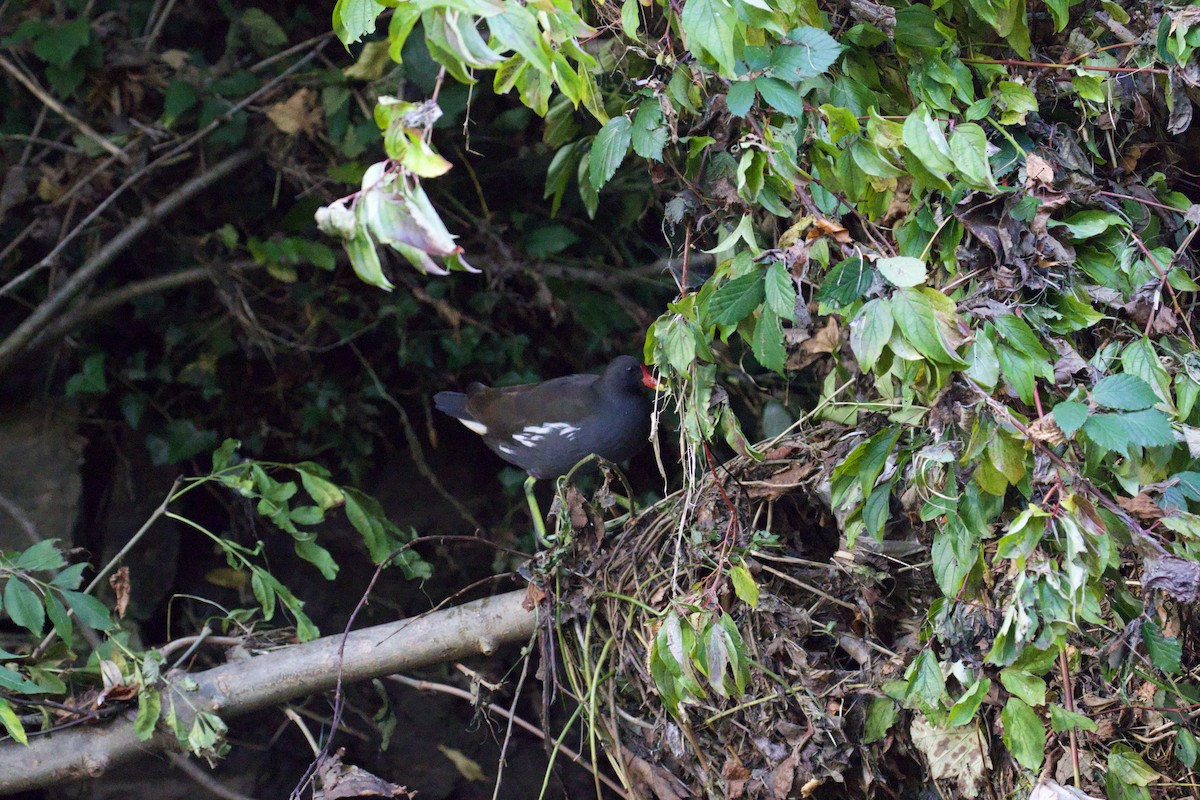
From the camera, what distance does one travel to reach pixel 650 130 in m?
1.49

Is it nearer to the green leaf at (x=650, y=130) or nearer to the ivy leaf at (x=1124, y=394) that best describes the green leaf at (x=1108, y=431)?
the ivy leaf at (x=1124, y=394)

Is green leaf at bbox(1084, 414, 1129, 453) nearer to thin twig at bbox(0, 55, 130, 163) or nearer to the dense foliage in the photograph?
the dense foliage

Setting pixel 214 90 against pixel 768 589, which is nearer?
pixel 768 589

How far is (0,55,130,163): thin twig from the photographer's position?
2.91 meters

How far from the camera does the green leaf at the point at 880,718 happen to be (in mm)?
1578

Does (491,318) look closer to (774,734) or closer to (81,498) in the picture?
(81,498)

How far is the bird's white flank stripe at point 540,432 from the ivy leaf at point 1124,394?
1.77 meters

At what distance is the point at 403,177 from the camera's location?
94 centimetres

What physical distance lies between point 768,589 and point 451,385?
1843mm

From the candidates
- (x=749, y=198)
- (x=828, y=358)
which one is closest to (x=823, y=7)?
(x=749, y=198)

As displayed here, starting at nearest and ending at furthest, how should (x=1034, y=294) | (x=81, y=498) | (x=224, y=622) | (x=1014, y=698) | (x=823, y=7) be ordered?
(x=1014, y=698), (x=1034, y=294), (x=823, y=7), (x=224, y=622), (x=81, y=498)

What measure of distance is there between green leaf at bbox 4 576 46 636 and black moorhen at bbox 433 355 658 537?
1227mm

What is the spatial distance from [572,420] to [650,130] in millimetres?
1377

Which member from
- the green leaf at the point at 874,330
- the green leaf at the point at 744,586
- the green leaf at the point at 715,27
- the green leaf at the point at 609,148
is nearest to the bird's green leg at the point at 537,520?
the green leaf at the point at 744,586
